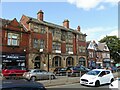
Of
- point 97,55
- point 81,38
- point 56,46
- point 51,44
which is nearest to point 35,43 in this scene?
point 51,44

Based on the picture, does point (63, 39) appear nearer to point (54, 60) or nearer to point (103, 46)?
point (54, 60)

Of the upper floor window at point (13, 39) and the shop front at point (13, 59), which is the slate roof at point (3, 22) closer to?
→ the upper floor window at point (13, 39)

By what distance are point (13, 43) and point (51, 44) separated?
9.26 meters

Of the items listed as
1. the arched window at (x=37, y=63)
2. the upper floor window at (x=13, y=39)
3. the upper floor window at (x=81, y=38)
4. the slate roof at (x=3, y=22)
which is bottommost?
the arched window at (x=37, y=63)

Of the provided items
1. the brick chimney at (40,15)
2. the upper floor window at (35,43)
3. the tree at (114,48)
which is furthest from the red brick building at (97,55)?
the upper floor window at (35,43)

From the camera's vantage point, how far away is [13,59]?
3369 cm

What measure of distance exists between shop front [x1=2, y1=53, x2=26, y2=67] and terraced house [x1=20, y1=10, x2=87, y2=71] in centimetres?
150

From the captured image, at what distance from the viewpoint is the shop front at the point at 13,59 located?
32469 millimetres

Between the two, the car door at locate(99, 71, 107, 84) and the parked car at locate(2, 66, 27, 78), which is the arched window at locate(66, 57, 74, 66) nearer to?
the parked car at locate(2, 66, 27, 78)

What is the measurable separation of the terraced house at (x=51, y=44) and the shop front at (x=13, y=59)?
1.50 metres

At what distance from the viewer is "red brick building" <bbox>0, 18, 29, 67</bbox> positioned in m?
32.7

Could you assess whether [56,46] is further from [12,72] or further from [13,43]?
[12,72]

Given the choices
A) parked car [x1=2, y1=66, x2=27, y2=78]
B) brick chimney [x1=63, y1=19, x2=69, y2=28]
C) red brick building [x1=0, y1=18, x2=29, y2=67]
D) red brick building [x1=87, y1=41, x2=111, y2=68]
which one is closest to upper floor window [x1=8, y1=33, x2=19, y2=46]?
red brick building [x1=0, y1=18, x2=29, y2=67]

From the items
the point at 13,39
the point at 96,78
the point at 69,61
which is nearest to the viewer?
the point at 96,78
